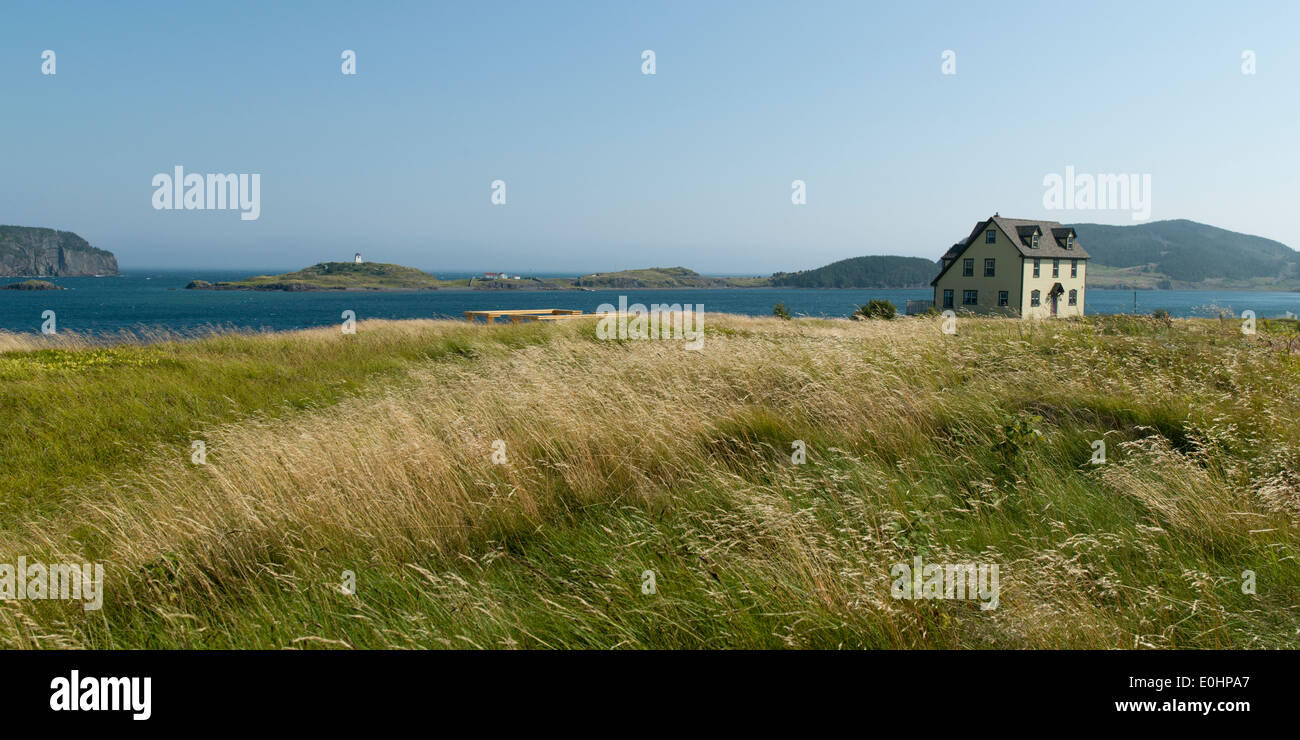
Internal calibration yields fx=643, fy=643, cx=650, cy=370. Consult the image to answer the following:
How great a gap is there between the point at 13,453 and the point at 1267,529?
12.6 m

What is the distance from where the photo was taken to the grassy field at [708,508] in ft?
10.9

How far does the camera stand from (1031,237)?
168 ft

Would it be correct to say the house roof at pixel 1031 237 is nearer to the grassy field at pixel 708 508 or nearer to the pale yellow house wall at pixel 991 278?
the pale yellow house wall at pixel 991 278

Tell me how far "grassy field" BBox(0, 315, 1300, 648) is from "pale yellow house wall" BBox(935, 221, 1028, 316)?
150 ft

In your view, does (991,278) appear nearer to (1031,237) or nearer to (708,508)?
(1031,237)

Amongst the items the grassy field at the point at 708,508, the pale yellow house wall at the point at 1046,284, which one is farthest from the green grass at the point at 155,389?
the pale yellow house wall at the point at 1046,284

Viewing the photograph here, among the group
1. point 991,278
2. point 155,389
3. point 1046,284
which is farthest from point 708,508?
point 1046,284

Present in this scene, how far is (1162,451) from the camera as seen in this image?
5164mm

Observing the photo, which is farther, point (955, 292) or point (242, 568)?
point (955, 292)

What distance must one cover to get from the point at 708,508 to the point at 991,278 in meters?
55.2

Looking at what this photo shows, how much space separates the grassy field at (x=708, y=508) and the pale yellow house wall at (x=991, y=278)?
150ft
